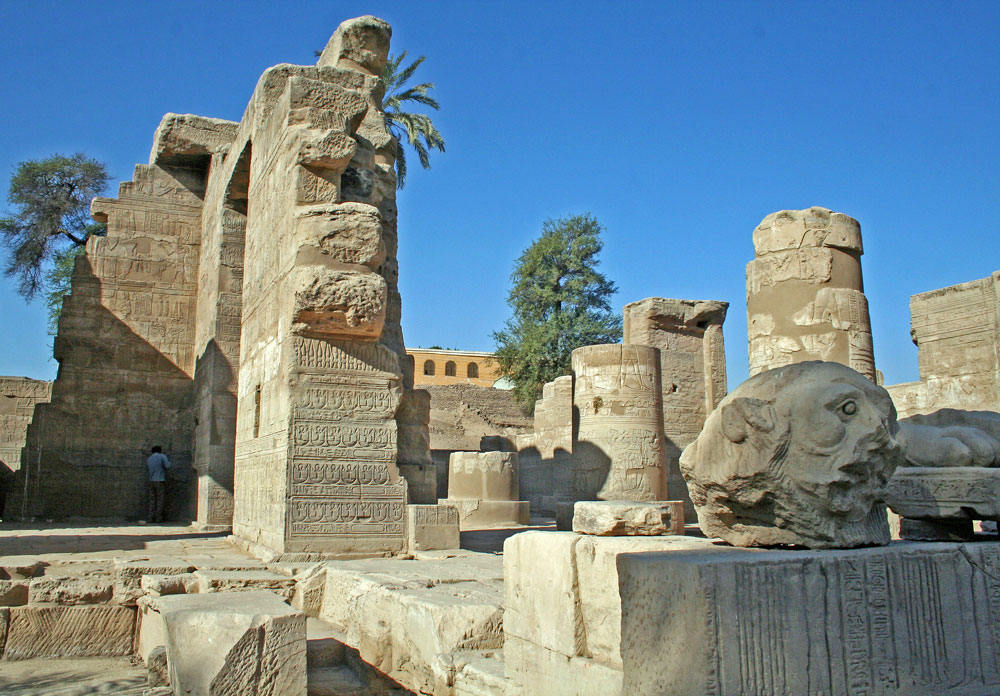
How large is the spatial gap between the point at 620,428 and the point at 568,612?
9.93 m

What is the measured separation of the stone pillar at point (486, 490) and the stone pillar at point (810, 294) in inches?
270

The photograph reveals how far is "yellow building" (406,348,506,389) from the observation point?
163 feet

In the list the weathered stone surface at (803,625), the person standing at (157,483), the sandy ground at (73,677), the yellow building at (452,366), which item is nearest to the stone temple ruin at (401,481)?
the weathered stone surface at (803,625)

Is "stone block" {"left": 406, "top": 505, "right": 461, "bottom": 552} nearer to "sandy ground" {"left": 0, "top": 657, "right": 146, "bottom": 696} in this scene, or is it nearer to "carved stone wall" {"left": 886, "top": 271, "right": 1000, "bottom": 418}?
"sandy ground" {"left": 0, "top": 657, "right": 146, "bottom": 696}

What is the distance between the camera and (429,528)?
253 inches

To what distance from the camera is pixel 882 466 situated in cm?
305

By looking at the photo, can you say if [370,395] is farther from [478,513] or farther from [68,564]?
[478,513]

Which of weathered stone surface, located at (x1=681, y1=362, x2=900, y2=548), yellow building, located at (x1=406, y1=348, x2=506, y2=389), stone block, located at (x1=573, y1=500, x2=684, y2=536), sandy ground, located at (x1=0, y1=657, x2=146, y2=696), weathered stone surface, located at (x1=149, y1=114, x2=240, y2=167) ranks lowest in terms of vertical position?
sandy ground, located at (x1=0, y1=657, x2=146, y2=696)

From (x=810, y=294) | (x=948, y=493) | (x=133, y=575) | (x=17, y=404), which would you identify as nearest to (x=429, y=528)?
(x=133, y=575)

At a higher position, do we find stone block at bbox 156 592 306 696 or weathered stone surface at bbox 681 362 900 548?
weathered stone surface at bbox 681 362 900 548

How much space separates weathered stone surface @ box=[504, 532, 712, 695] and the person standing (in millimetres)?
8679

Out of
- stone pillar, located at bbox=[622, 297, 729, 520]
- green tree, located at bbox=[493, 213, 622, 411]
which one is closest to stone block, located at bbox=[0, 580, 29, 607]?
stone pillar, located at bbox=[622, 297, 729, 520]

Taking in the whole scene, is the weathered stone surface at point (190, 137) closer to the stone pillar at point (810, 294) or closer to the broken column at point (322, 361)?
the broken column at point (322, 361)

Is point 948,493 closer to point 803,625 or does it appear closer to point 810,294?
point 803,625
